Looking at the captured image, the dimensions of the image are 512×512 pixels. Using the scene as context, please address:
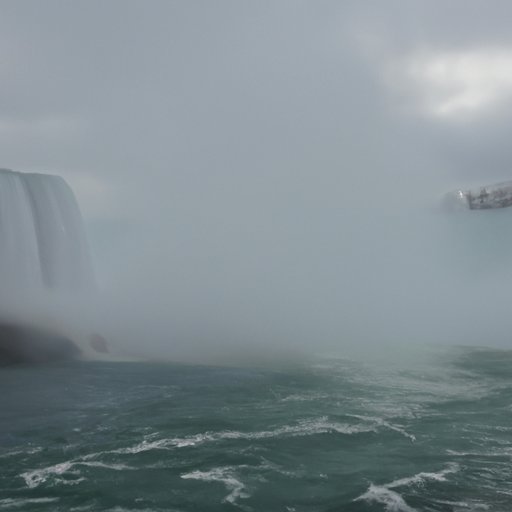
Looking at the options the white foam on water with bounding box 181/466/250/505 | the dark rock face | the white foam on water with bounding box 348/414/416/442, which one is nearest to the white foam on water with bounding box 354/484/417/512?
the white foam on water with bounding box 181/466/250/505

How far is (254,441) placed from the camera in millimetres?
16625

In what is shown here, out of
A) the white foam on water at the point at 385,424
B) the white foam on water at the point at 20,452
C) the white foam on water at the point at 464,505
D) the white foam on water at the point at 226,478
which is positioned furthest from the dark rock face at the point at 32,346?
the white foam on water at the point at 464,505

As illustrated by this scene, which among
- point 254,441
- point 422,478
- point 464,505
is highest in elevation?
point 254,441

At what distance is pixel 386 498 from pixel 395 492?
0.37 metres

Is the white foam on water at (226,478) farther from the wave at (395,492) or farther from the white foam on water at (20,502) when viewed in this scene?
the white foam on water at (20,502)

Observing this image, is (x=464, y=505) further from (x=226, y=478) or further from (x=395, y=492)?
(x=226, y=478)

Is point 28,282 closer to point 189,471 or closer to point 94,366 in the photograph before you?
point 94,366

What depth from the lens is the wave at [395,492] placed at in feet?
39.8

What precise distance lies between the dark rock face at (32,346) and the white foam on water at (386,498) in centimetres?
1986

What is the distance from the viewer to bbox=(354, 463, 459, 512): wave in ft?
39.8

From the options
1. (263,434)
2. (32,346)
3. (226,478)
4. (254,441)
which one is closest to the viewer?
(226,478)

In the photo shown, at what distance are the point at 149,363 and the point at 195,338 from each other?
7.73m

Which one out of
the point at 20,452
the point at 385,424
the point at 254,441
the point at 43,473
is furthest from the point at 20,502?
the point at 385,424

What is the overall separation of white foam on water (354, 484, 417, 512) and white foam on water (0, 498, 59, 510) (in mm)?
5730
